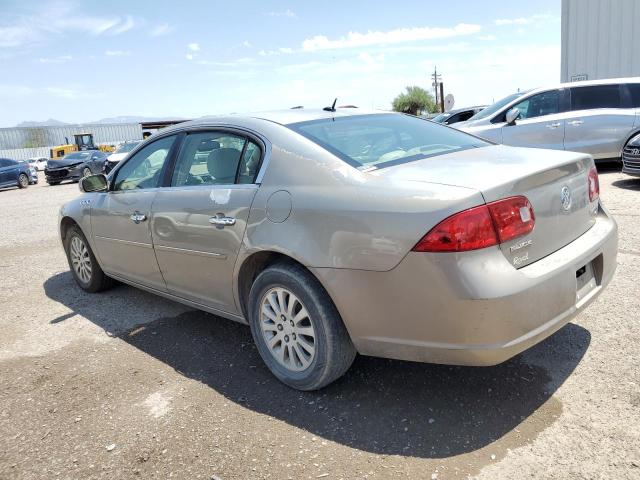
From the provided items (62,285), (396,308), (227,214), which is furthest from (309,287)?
(62,285)

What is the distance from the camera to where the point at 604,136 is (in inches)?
385

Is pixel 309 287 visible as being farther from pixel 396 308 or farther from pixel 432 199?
pixel 432 199

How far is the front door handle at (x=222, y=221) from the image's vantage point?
125 inches

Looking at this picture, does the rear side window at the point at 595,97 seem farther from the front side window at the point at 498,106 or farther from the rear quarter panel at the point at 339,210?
the rear quarter panel at the point at 339,210

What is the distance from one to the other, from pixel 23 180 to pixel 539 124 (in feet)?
70.1

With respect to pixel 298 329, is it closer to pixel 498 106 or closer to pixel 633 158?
pixel 633 158

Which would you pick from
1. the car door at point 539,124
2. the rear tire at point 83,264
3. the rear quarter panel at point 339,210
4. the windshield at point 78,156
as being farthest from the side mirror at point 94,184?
the windshield at point 78,156

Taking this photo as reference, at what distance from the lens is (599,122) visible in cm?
981

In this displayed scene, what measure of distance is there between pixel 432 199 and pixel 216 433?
1584 mm

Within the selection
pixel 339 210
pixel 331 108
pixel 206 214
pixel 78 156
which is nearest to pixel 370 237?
pixel 339 210

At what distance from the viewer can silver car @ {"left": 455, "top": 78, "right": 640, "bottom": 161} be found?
9758mm

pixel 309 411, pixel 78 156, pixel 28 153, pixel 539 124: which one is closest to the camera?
pixel 309 411

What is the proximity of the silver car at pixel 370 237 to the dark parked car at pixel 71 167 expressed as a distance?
21.8m

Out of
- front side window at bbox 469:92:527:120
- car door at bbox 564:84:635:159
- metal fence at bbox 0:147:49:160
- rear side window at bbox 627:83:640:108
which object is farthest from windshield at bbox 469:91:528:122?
metal fence at bbox 0:147:49:160
